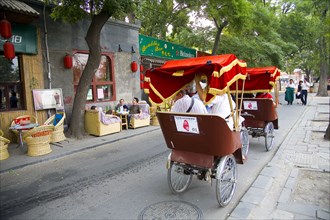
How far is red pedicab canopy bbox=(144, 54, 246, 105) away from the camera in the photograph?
3694 millimetres

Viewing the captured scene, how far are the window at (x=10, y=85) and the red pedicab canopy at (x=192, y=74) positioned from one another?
6155mm

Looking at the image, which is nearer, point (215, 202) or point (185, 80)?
point (215, 202)

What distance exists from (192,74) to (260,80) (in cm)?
354

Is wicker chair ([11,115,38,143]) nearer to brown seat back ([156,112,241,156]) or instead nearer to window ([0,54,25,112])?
window ([0,54,25,112])

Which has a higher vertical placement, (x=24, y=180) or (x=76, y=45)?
(x=76, y=45)

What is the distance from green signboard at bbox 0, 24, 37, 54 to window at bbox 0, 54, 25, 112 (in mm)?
464

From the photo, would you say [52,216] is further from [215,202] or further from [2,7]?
[2,7]

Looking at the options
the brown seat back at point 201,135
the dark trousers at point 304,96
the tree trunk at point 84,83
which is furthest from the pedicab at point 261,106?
the dark trousers at point 304,96

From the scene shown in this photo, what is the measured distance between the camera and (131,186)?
4992mm

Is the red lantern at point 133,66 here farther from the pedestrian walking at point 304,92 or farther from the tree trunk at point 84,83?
the pedestrian walking at point 304,92

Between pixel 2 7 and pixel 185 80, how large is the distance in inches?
220

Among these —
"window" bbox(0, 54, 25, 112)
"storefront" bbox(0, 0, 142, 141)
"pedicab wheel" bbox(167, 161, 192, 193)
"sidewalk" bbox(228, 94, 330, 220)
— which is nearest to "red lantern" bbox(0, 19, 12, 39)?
"storefront" bbox(0, 0, 142, 141)

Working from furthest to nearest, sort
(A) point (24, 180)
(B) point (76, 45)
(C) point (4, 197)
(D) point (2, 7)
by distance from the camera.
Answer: (B) point (76, 45), (D) point (2, 7), (A) point (24, 180), (C) point (4, 197)

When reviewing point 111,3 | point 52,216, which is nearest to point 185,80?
point 52,216
